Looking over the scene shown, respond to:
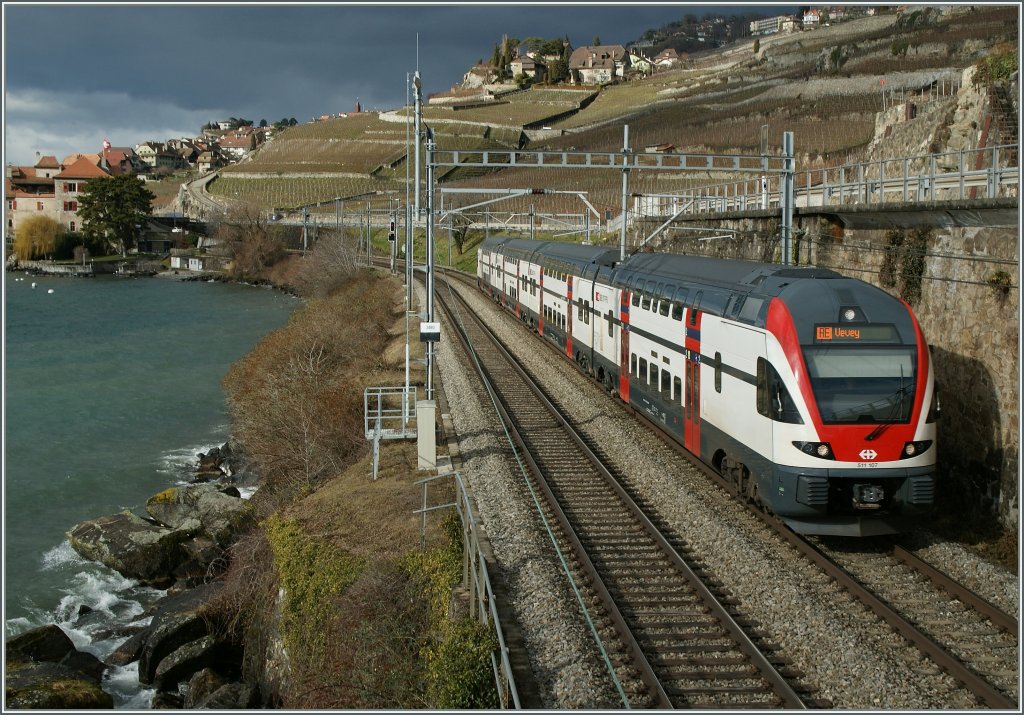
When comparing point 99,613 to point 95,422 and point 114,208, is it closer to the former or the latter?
point 95,422

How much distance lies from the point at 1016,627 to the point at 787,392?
12.5 ft

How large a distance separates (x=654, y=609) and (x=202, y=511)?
1798cm

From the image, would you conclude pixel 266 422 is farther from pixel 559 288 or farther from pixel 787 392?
pixel 787 392

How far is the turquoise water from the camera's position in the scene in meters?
24.0

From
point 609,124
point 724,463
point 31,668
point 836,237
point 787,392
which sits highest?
point 609,124

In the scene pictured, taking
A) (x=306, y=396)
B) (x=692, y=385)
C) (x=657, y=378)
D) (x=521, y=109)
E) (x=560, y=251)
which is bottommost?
(x=306, y=396)

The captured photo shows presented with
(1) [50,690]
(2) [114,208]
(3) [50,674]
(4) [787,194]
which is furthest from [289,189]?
(1) [50,690]

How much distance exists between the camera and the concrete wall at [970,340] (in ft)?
47.7

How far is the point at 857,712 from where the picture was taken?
28.5ft

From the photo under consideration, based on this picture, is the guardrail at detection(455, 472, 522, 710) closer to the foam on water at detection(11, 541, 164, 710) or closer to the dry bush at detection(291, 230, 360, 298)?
the foam on water at detection(11, 541, 164, 710)

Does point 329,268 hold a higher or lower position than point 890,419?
higher

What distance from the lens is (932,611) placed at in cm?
1138

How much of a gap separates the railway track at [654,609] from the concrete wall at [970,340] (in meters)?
5.25

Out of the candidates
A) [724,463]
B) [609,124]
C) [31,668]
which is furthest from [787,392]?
[609,124]
